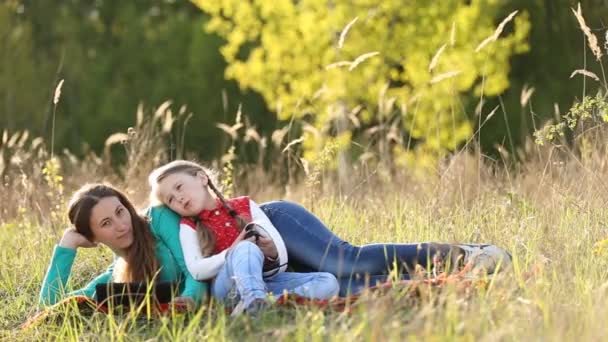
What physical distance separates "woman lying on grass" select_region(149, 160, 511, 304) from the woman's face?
0.62ft

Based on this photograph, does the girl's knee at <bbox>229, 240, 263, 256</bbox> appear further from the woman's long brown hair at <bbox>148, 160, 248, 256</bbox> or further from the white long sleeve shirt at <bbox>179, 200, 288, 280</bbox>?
the woman's long brown hair at <bbox>148, 160, 248, 256</bbox>

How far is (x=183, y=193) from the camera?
4695 millimetres

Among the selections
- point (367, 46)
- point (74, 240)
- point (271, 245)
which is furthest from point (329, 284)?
point (367, 46)

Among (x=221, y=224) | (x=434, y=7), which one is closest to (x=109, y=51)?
(x=434, y=7)

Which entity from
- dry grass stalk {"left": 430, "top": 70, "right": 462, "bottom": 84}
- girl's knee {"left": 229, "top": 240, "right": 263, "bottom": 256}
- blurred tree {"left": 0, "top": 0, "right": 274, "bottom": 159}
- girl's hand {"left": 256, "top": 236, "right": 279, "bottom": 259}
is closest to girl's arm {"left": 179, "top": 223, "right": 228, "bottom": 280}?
girl's knee {"left": 229, "top": 240, "right": 263, "bottom": 256}

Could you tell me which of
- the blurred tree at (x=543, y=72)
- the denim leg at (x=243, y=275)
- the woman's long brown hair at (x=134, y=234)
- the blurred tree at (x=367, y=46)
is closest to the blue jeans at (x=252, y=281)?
the denim leg at (x=243, y=275)

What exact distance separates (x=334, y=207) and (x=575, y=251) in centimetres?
226

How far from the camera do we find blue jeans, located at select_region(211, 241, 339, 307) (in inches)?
168

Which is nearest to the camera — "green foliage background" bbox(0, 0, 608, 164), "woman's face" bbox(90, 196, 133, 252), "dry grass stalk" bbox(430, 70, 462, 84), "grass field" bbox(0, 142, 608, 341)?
"grass field" bbox(0, 142, 608, 341)

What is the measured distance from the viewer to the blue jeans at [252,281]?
4.28 m

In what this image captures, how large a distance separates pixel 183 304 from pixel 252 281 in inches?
12.0

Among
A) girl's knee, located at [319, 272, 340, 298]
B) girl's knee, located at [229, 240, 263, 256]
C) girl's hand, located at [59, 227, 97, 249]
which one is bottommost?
girl's knee, located at [319, 272, 340, 298]

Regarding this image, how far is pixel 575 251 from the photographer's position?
4.56 meters

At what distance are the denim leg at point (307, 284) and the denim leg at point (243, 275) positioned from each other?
0.21m
